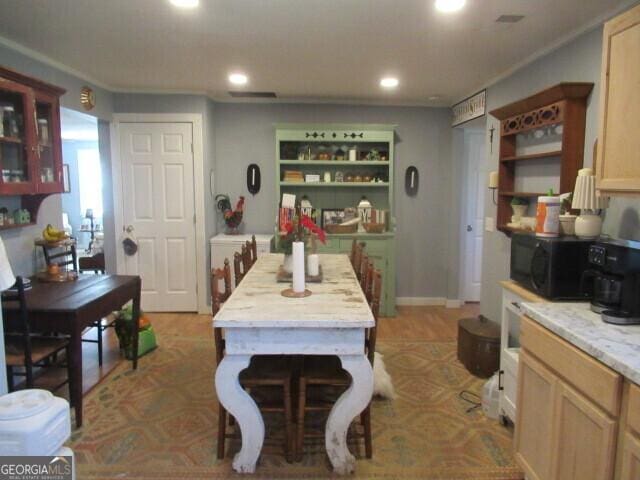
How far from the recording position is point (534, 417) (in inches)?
77.0

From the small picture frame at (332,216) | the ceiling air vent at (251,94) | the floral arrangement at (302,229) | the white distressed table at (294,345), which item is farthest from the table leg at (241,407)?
the ceiling air vent at (251,94)

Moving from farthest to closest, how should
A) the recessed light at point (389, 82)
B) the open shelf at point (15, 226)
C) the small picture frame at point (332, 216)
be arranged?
the small picture frame at point (332, 216) → the recessed light at point (389, 82) → the open shelf at point (15, 226)

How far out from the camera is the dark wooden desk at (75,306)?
2.52 metres

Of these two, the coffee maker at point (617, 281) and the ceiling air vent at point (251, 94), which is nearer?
the coffee maker at point (617, 281)

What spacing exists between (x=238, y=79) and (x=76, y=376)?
9.19 ft

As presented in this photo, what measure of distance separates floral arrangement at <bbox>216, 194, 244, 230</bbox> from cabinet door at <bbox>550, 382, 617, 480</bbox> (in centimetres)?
385

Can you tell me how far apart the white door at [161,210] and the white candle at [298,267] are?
2.71 metres

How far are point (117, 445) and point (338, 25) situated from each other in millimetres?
2789

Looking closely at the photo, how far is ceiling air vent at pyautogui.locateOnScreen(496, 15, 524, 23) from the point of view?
2.48 meters

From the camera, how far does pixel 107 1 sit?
2314 mm

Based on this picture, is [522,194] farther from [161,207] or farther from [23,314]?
[161,207]

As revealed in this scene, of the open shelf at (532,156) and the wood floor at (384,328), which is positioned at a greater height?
the open shelf at (532,156)

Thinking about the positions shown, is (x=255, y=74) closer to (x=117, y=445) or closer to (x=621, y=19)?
(x=621, y=19)

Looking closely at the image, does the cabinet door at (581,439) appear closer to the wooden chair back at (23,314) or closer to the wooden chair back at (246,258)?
the wooden chair back at (246,258)
